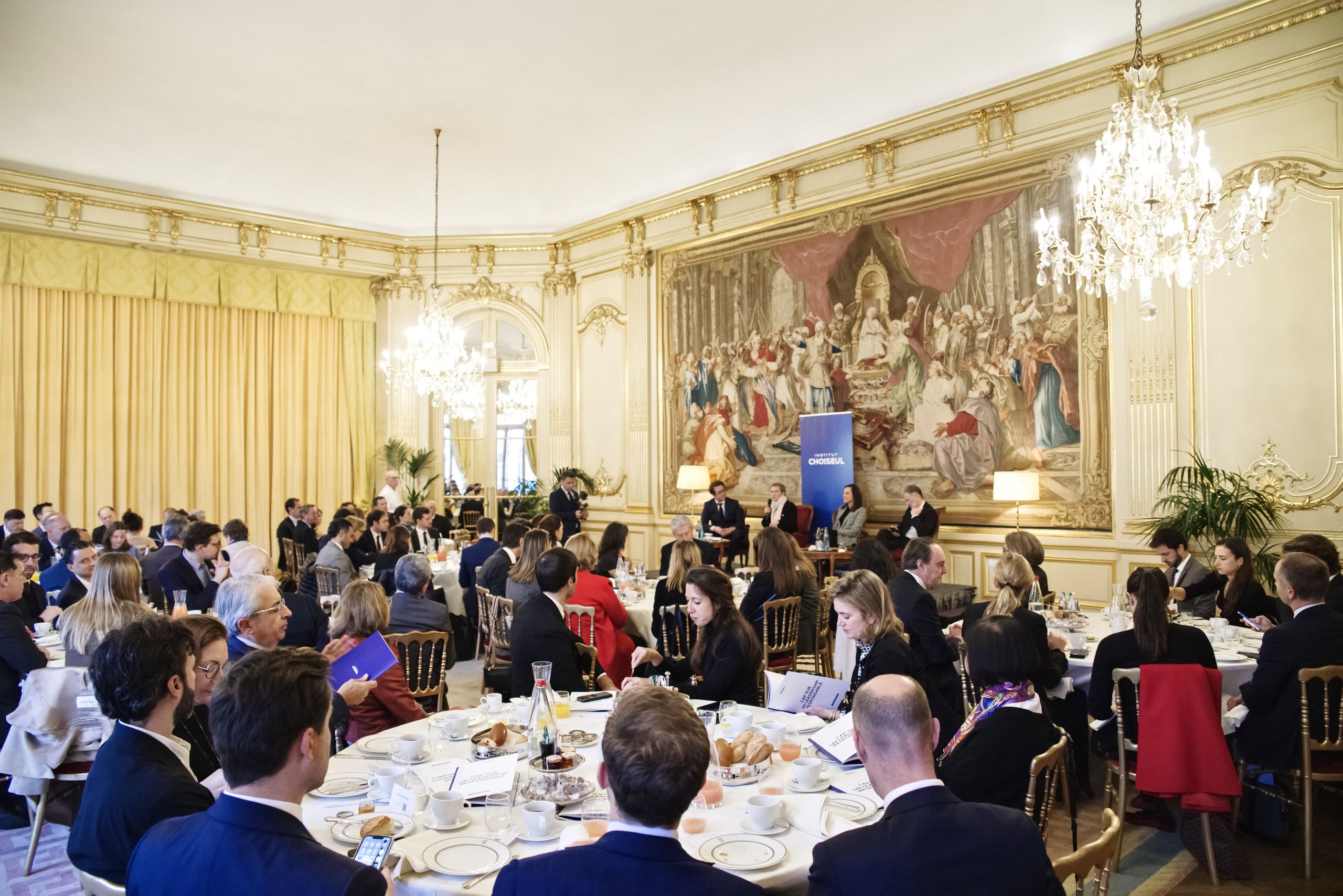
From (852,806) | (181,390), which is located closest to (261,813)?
(852,806)

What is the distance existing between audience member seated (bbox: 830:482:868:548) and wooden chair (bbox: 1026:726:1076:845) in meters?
7.41

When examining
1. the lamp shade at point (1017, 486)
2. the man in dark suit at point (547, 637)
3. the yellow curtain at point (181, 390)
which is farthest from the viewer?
the yellow curtain at point (181, 390)

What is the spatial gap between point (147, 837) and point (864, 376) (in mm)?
9517

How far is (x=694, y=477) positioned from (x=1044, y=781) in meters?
9.43

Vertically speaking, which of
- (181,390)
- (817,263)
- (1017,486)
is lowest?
(1017,486)

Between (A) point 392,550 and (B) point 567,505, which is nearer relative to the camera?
(A) point 392,550

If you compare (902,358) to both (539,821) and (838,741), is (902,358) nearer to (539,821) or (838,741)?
(838,741)

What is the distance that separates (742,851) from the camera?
2268mm

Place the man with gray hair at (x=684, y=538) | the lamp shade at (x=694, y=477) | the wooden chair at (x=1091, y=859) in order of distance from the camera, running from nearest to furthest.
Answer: the wooden chair at (x=1091, y=859)
the man with gray hair at (x=684, y=538)
the lamp shade at (x=694, y=477)

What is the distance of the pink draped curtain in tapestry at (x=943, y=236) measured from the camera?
31.3ft

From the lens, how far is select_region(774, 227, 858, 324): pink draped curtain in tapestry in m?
10.9

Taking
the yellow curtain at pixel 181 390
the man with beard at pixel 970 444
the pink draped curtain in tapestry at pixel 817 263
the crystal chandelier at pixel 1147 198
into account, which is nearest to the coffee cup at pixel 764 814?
the crystal chandelier at pixel 1147 198

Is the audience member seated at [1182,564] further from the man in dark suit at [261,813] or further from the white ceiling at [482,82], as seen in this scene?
the man in dark suit at [261,813]

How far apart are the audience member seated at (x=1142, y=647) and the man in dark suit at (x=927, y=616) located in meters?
0.68
